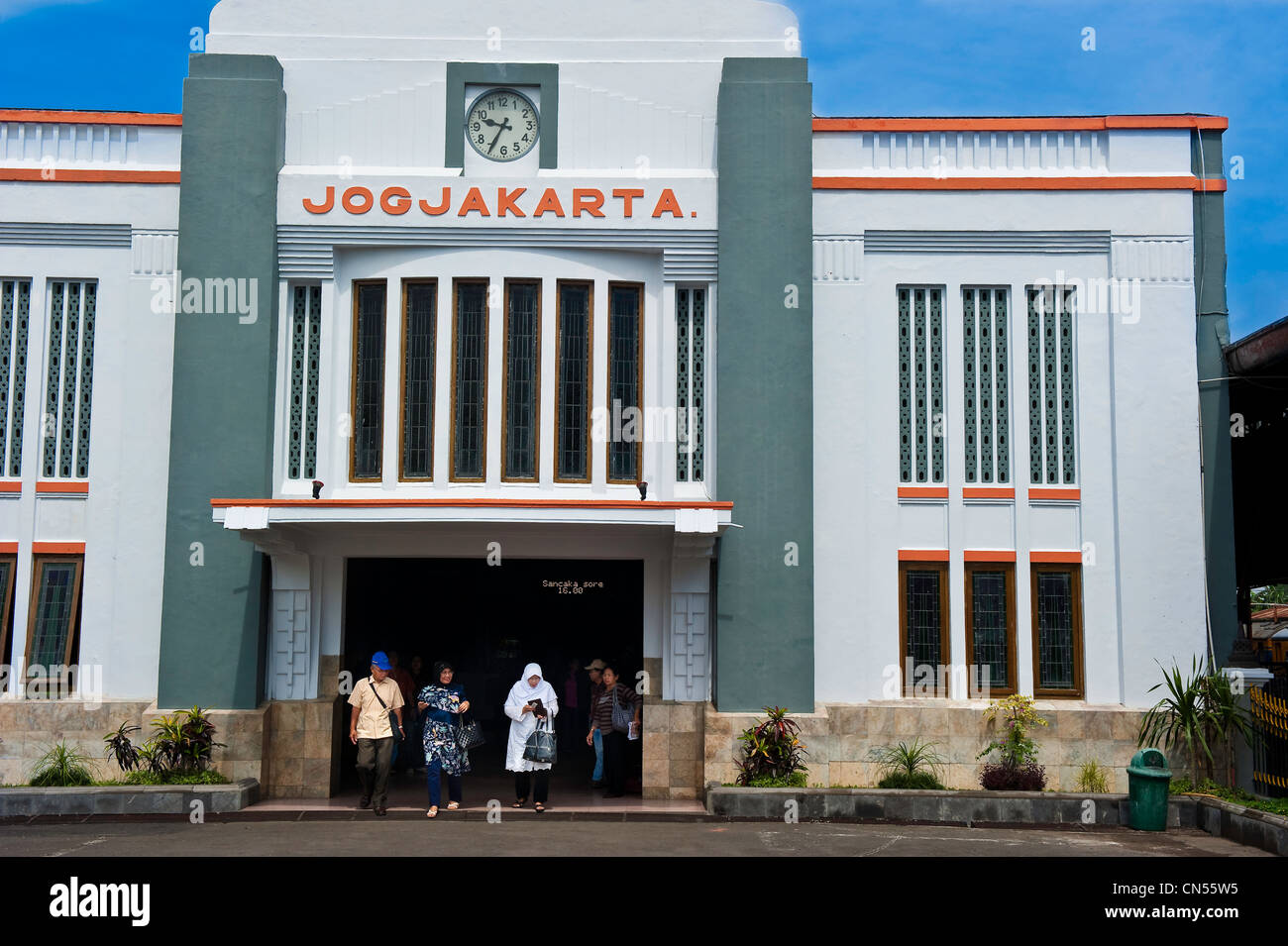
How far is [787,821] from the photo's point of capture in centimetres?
1505

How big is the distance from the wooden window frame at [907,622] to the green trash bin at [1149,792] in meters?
2.55

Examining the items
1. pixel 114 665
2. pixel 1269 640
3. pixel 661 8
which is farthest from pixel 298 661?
pixel 1269 640

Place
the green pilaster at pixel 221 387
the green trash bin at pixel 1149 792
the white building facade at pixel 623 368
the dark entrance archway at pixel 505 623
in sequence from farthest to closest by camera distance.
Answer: the dark entrance archway at pixel 505 623 < the white building facade at pixel 623 368 < the green pilaster at pixel 221 387 < the green trash bin at pixel 1149 792

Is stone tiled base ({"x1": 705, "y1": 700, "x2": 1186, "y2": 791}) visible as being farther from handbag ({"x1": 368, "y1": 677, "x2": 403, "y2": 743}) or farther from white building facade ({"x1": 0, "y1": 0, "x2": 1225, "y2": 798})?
handbag ({"x1": 368, "y1": 677, "x2": 403, "y2": 743})

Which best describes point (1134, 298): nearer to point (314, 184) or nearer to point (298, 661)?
point (314, 184)

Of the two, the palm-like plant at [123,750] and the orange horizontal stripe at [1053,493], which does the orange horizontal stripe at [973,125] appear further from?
the palm-like plant at [123,750]

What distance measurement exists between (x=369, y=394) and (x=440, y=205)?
264 centimetres

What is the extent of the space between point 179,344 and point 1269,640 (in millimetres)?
30071

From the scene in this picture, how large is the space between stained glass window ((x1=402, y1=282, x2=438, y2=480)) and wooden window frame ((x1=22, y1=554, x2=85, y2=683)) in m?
4.53

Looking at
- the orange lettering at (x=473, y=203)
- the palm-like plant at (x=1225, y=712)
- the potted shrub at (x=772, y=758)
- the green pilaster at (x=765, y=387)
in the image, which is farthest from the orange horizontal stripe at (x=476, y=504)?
the palm-like plant at (x=1225, y=712)

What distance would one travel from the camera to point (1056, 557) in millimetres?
16938

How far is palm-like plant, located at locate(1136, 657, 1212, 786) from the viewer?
52.3 ft

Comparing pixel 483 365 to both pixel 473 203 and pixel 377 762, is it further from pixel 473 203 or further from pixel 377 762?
pixel 377 762

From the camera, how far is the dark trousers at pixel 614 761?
1689cm
